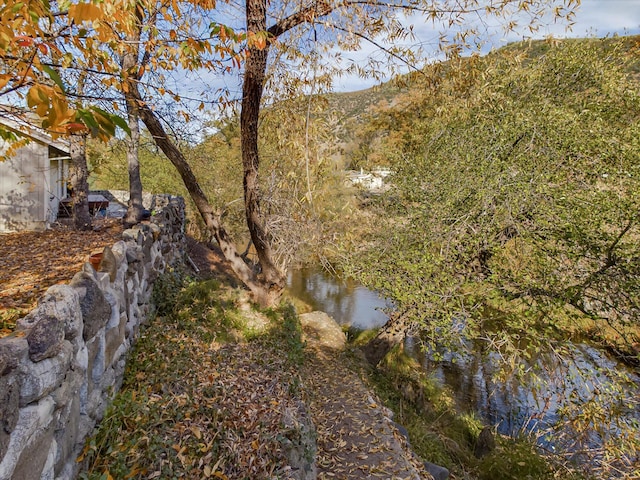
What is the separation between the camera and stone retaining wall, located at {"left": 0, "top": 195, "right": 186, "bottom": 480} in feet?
5.31

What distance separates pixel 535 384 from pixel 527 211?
300 centimetres

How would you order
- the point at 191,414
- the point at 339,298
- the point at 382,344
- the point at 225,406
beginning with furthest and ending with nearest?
the point at 339,298 < the point at 382,344 < the point at 225,406 < the point at 191,414

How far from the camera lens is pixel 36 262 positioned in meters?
5.05

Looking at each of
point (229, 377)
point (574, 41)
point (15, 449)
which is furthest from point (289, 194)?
point (574, 41)

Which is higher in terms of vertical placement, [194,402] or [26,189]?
→ [26,189]

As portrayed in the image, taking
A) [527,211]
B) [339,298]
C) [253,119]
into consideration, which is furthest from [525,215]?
[339,298]

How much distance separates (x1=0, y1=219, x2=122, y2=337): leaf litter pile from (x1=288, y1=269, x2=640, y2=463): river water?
583 centimetres

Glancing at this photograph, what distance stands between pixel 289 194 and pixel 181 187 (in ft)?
46.0

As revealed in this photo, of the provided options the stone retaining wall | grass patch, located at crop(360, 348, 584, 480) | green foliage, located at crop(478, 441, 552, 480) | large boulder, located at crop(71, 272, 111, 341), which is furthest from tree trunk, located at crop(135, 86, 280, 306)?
green foliage, located at crop(478, 441, 552, 480)

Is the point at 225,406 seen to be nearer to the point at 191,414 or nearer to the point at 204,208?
the point at 191,414

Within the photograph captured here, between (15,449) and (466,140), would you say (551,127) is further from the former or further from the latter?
(15,449)

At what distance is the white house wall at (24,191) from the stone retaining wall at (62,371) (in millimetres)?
8071

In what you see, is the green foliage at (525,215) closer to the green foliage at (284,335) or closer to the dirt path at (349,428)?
the dirt path at (349,428)

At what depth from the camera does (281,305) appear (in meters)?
8.52
